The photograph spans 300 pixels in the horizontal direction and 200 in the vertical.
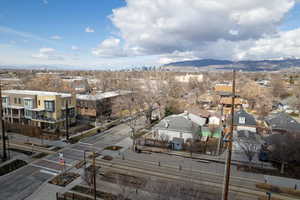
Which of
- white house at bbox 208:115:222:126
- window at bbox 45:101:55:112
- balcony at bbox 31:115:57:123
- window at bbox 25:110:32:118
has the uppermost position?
window at bbox 45:101:55:112

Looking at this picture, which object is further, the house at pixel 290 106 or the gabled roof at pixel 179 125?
the house at pixel 290 106

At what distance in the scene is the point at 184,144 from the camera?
28031 millimetres

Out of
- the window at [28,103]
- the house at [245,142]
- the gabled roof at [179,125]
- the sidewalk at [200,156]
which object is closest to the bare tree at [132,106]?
the gabled roof at [179,125]

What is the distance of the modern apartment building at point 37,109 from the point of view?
33.6 metres

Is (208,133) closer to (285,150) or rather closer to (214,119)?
(214,119)

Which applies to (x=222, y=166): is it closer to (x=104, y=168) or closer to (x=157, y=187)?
(x=157, y=187)

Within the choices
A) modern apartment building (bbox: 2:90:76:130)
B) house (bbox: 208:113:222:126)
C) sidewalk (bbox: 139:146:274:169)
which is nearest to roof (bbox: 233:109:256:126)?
house (bbox: 208:113:222:126)

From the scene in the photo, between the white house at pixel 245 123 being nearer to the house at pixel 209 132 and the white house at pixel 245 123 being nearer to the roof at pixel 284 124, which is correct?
the roof at pixel 284 124

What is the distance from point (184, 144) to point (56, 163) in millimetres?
17540

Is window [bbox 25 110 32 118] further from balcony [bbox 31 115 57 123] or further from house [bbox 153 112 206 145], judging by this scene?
house [bbox 153 112 206 145]

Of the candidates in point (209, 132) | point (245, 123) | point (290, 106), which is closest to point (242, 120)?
point (245, 123)

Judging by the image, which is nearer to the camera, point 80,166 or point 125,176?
point 125,176

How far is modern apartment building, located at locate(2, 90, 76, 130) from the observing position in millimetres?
33625

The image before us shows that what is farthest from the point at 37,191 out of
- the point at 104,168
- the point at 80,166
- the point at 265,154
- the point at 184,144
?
the point at 265,154
